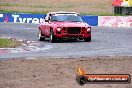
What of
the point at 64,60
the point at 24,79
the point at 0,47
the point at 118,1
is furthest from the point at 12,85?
the point at 118,1

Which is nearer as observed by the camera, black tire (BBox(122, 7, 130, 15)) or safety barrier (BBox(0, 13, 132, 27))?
safety barrier (BBox(0, 13, 132, 27))

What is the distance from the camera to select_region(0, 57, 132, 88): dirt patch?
9.99 metres

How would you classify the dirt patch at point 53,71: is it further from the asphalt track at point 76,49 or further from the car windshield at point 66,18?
the car windshield at point 66,18

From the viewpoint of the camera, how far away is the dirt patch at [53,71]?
32.8ft

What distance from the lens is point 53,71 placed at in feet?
39.9

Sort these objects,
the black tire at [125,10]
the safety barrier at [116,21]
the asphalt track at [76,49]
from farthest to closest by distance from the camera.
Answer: the black tire at [125,10] → the safety barrier at [116,21] → the asphalt track at [76,49]

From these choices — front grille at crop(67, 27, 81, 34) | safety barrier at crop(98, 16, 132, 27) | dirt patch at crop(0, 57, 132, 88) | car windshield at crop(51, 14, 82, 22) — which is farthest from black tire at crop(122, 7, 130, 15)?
dirt patch at crop(0, 57, 132, 88)

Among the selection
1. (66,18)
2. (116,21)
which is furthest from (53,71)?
(116,21)

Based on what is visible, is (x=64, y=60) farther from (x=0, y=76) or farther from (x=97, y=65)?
(x=0, y=76)

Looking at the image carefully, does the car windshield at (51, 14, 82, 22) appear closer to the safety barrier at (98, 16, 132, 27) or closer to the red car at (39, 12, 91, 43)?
the red car at (39, 12, 91, 43)

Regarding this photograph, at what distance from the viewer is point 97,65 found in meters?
13.5

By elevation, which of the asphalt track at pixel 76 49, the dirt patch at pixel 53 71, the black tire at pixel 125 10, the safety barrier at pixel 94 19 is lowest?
the black tire at pixel 125 10

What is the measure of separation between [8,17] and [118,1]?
48.2ft

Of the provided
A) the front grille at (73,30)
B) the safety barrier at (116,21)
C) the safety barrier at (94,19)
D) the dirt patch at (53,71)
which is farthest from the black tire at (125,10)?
the dirt patch at (53,71)
